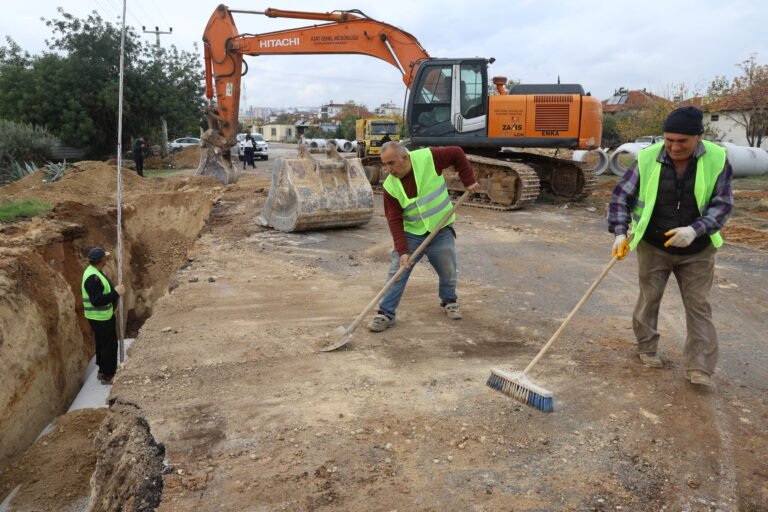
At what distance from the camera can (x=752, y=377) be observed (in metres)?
4.09

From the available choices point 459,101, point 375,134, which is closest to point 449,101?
point 459,101

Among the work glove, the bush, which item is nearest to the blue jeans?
the work glove

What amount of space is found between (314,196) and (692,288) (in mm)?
5970

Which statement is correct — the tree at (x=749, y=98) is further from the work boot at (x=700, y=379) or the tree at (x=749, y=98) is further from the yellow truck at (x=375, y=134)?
the work boot at (x=700, y=379)

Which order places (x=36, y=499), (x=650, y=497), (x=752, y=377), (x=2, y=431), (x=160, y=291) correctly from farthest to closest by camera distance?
(x=160, y=291)
(x=2, y=431)
(x=36, y=499)
(x=752, y=377)
(x=650, y=497)

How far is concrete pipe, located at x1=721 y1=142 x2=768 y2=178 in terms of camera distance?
60.2 ft

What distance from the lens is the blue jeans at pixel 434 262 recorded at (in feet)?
16.5

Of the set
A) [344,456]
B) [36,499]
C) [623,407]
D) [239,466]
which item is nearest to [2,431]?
[36,499]

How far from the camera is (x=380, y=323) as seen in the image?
4.99 meters

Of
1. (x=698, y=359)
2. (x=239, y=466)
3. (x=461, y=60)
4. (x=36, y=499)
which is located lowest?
(x=36, y=499)

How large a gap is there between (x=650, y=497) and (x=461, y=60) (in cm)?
988

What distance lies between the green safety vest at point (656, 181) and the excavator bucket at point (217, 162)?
1132 centimetres

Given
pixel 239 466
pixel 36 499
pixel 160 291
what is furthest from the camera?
pixel 160 291

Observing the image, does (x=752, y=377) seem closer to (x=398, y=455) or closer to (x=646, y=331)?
(x=646, y=331)
